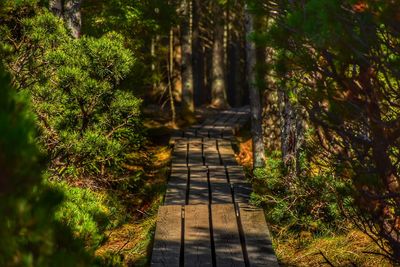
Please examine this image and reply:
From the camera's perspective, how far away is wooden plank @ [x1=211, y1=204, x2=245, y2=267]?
221 inches

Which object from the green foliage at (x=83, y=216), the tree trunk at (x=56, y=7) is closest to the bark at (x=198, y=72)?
the tree trunk at (x=56, y=7)

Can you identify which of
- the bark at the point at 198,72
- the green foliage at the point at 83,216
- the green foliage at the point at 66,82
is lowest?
the bark at the point at 198,72

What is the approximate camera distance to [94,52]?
340 inches

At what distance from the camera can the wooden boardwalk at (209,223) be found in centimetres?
568

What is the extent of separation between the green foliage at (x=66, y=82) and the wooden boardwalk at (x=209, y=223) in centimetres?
141

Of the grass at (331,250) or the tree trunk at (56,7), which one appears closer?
the grass at (331,250)

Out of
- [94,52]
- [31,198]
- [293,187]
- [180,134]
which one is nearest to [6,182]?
[31,198]

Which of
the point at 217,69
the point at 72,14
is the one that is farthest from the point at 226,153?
the point at 217,69

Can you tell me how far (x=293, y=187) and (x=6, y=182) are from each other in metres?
5.45

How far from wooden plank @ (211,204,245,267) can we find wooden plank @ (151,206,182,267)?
0.39m

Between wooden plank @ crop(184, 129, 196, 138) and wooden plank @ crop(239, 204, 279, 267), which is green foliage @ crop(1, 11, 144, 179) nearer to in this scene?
wooden plank @ crop(239, 204, 279, 267)

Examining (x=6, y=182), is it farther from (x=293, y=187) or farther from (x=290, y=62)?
(x=293, y=187)

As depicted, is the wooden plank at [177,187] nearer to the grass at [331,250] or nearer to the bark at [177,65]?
the grass at [331,250]

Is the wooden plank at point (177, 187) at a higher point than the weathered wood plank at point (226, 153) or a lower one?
higher
